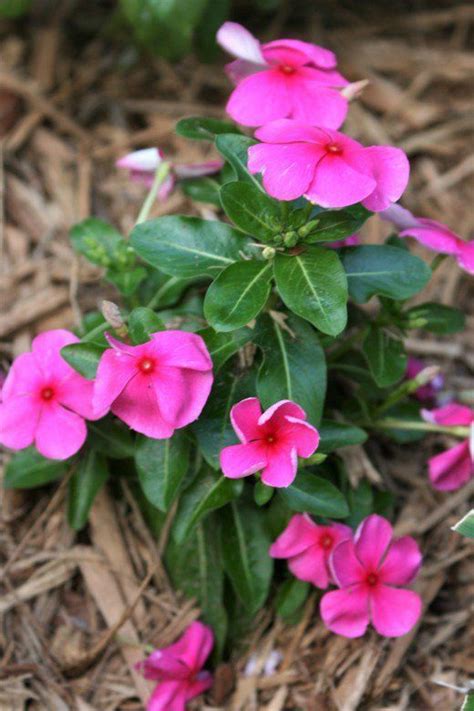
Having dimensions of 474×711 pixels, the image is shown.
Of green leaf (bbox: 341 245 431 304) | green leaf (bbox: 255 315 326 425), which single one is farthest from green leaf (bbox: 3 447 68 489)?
green leaf (bbox: 341 245 431 304)

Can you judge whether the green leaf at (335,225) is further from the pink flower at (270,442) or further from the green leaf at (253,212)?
the pink flower at (270,442)

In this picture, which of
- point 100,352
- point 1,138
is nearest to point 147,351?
point 100,352

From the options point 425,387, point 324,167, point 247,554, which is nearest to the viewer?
point 324,167

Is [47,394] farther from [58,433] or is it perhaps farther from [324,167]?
[324,167]

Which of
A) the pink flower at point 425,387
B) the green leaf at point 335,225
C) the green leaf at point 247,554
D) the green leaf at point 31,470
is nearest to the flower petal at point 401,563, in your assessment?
the green leaf at point 247,554

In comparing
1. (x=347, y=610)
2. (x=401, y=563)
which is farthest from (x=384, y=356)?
(x=347, y=610)

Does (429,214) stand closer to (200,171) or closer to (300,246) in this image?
(200,171)
